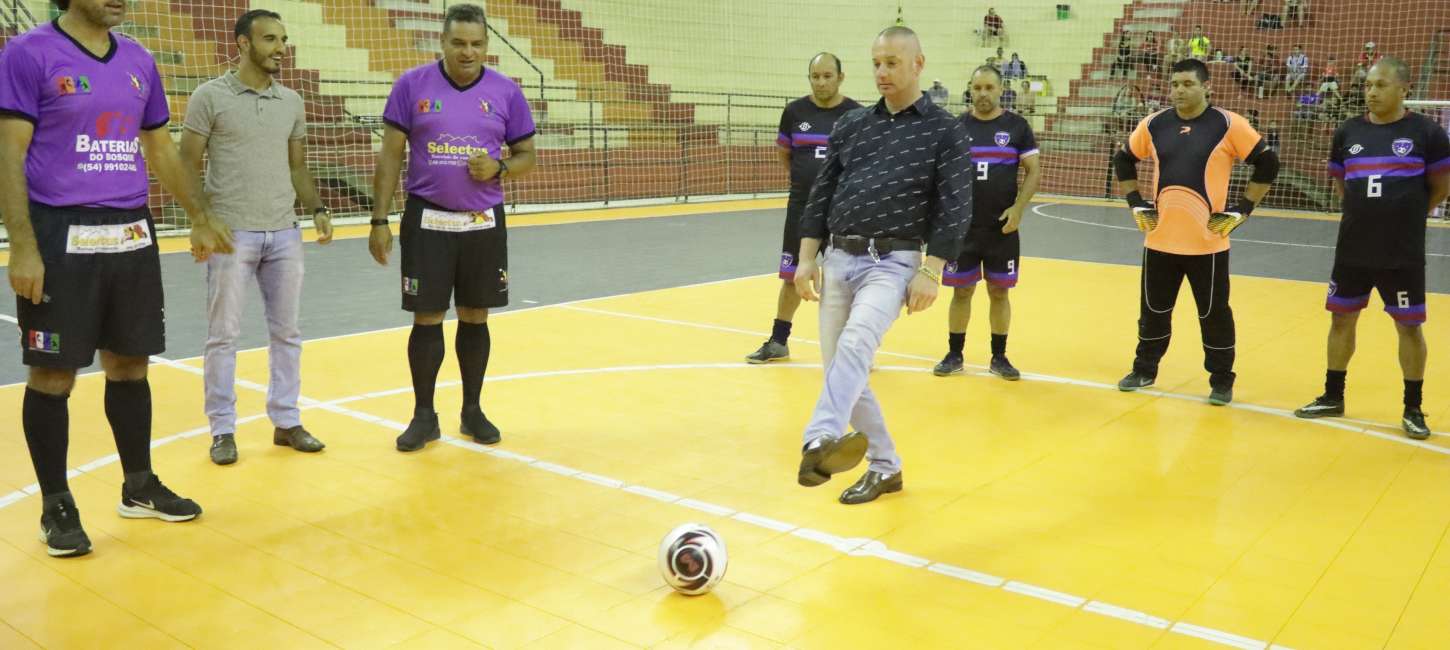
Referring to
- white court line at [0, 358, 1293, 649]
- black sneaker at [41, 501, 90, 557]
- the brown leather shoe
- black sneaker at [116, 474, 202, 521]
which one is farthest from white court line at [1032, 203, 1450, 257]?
black sneaker at [41, 501, 90, 557]

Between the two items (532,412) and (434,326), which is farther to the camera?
(532,412)

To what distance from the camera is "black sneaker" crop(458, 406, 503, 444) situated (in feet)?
19.6

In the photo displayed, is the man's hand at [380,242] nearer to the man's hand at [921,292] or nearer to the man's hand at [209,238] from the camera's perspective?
the man's hand at [209,238]

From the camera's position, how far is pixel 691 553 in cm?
396

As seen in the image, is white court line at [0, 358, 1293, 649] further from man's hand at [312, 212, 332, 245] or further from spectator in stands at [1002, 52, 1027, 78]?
spectator in stands at [1002, 52, 1027, 78]

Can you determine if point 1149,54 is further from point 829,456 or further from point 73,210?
point 73,210

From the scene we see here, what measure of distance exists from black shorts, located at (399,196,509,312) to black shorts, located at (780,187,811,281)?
9.22 ft

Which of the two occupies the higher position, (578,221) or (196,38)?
(196,38)

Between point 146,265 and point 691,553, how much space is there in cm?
253

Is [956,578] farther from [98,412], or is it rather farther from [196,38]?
[196,38]

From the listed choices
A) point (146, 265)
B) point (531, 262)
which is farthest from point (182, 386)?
point (531, 262)

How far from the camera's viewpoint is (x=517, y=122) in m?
5.89

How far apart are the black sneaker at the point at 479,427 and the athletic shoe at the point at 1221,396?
4427mm

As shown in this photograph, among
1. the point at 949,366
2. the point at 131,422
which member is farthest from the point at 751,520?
the point at 949,366
